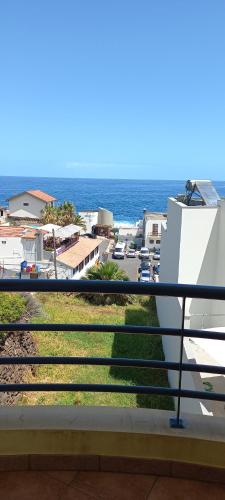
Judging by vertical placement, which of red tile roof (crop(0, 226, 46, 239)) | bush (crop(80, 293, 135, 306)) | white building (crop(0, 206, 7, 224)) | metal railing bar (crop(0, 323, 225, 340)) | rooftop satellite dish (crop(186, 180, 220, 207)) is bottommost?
bush (crop(80, 293, 135, 306))

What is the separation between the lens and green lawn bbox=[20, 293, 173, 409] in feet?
32.3

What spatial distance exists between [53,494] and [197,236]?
9.30 m

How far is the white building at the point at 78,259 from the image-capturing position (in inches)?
941

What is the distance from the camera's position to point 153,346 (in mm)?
13031

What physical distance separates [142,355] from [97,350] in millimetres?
1457

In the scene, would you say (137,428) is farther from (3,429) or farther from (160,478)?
(3,429)

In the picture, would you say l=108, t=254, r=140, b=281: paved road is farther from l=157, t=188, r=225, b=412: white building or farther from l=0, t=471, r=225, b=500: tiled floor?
l=0, t=471, r=225, b=500: tiled floor

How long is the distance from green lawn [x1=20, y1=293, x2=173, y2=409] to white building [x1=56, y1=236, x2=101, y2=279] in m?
4.31

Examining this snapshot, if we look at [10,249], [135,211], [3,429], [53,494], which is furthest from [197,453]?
[135,211]

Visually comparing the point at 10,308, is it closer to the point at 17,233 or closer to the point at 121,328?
the point at 121,328

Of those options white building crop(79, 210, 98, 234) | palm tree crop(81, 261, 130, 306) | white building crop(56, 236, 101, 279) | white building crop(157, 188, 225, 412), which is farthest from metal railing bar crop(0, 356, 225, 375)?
white building crop(79, 210, 98, 234)

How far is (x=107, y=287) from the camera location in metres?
1.61

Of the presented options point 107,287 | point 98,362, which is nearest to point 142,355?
point 98,362

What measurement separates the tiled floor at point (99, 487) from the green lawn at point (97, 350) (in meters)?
7.08
